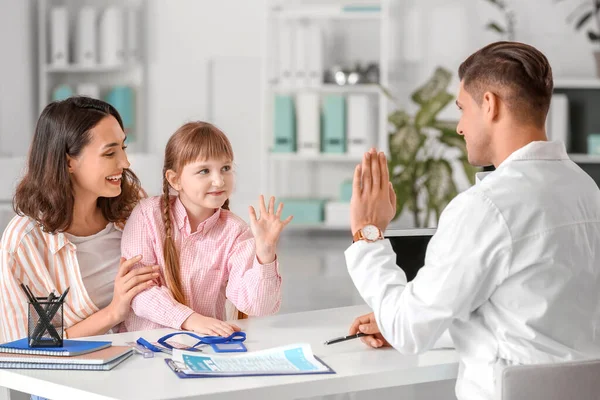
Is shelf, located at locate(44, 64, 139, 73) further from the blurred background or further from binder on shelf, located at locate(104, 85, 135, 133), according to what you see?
binder on shelf, located at locate(104, 85, 135, 133)

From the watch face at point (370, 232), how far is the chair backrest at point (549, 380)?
399mm

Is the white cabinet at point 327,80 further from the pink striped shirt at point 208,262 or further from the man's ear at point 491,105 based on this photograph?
the man's ear at point 491,105

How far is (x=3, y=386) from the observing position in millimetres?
1713

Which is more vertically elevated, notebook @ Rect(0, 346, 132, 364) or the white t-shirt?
the white t-shirt

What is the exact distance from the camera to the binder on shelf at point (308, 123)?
6.71m

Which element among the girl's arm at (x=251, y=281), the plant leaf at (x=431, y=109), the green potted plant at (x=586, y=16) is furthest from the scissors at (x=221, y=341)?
the green potted plant at (x=586, y=16)

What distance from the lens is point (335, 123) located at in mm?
6707

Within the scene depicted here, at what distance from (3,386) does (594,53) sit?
5.65m

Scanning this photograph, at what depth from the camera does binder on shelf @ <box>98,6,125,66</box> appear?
6.87 m

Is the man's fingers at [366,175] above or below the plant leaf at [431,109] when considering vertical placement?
below

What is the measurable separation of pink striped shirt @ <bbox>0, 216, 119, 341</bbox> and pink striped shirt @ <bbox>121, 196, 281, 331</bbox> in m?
0.13

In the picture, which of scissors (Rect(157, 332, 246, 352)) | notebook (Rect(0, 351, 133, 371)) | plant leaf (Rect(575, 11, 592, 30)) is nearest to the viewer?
notebook (Rect(0, 351, 133, 371))

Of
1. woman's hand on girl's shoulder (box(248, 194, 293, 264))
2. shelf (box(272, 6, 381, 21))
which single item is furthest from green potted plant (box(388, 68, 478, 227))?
woman's hand on girl's shoulder (box(248, 194, 293, 264))

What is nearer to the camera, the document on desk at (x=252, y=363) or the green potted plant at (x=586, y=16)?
the document on desk at (x=252, y=363)
